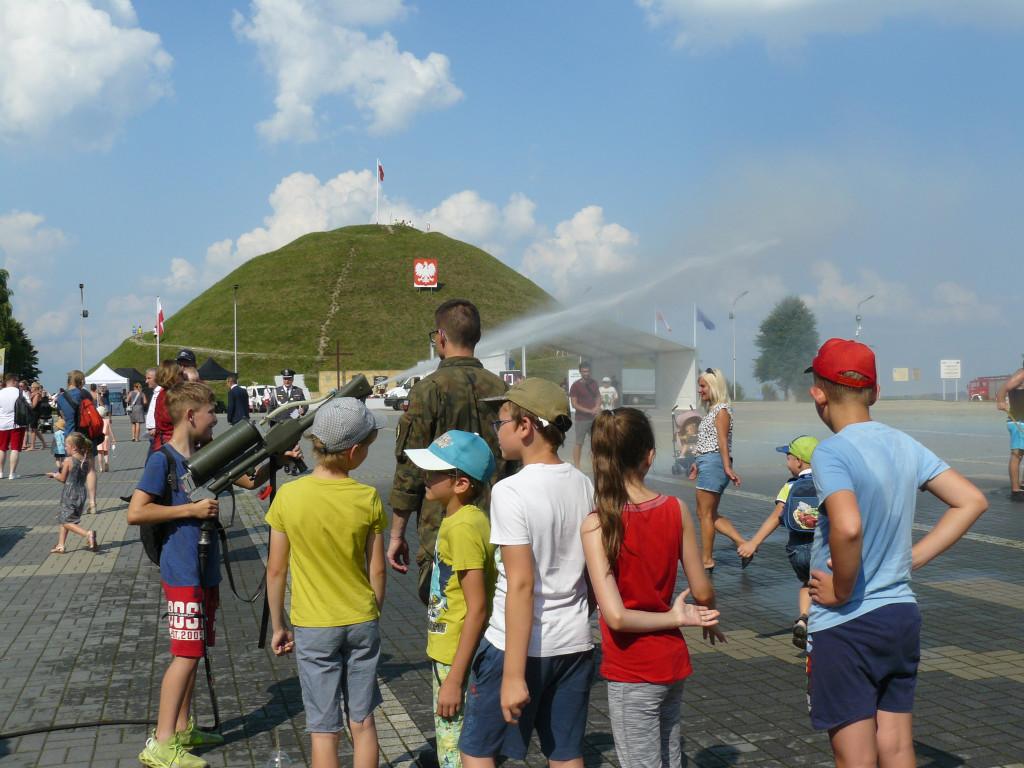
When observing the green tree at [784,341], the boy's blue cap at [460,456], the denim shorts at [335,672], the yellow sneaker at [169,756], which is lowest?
the yellow sneaker at [169,756]

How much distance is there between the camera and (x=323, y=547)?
11.1ft

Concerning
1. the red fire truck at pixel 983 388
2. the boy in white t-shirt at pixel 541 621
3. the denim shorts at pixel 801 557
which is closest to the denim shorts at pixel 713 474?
the denim shorts at pixel 801 557

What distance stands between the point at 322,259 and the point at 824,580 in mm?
125399

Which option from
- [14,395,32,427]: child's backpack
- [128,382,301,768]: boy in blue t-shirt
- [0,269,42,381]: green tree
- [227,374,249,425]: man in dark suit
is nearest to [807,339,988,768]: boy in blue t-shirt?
[128,382,301,768]: boy in blue t-shirt

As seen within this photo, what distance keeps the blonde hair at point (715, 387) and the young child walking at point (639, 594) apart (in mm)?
5279

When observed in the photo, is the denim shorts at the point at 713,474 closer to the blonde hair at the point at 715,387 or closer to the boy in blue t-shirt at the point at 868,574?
the blonde hair at the point at 715,387

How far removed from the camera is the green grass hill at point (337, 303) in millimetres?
101188

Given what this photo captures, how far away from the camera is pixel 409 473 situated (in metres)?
4.14

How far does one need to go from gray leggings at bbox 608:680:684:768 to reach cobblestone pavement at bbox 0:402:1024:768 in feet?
4.04

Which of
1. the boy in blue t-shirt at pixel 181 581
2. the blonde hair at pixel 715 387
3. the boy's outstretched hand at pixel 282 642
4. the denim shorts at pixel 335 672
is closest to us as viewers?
the denim shorts at pixel 335 672

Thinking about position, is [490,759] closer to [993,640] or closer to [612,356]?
[993,640]

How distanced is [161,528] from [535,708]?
2116 millimetres

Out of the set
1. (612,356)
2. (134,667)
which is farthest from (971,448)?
(134,667)

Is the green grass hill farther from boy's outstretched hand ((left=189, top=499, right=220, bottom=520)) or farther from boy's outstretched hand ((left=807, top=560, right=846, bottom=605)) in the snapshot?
boy's outstretched hand ((left=807, top=560, right=846, bottom=605))
